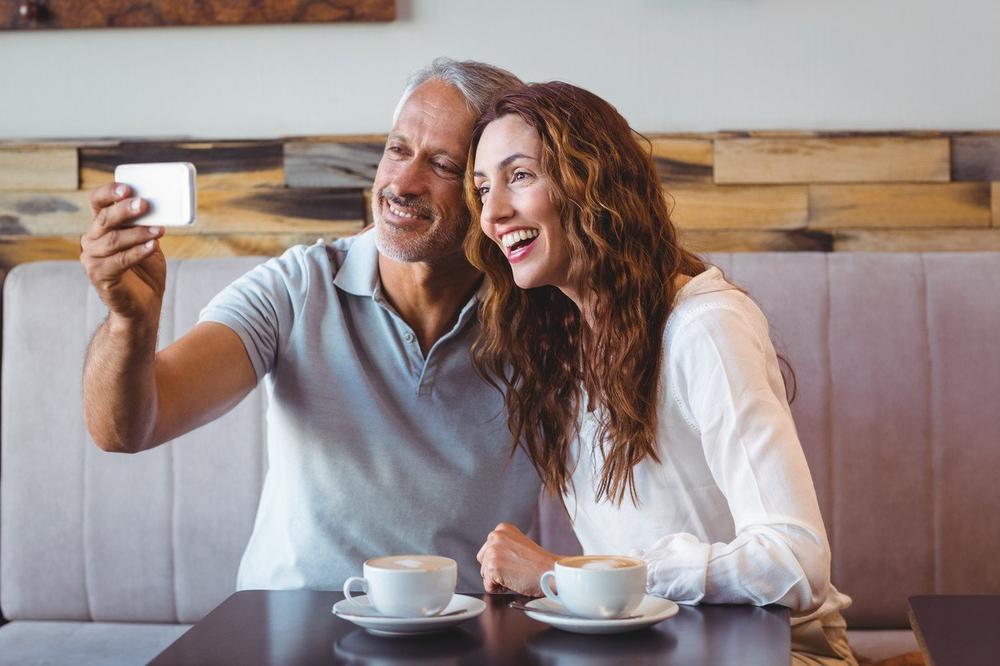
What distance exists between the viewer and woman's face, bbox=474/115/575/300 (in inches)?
55.8

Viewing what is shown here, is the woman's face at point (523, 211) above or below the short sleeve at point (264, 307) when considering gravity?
above

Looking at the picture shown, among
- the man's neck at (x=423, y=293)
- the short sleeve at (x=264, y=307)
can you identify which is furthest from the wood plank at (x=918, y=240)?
the short sleeve at (x=264, y=307)

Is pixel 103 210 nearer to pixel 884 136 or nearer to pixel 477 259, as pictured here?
pixel 477 259

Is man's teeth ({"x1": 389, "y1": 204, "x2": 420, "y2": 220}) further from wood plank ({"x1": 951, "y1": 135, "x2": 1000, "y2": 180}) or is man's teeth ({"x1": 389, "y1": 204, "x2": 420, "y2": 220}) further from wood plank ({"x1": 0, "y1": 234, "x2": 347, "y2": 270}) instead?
wood plank ({"x1": 951, "y1": 135, "x2": 1000, "y2": 180})

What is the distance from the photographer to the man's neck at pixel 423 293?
1644 mm

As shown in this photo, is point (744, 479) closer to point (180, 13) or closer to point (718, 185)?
point (718, 185)

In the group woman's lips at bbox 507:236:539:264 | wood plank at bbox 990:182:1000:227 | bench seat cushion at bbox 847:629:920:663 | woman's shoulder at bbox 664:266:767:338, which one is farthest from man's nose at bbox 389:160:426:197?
wood plank at bbox 990:182:1000:227

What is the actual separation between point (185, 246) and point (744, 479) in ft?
4.34

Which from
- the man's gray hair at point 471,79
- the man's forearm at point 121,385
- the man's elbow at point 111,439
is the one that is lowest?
the man's elbow at point 111,439

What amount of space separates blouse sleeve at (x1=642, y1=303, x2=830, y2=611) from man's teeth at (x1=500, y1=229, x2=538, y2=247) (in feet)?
0.76

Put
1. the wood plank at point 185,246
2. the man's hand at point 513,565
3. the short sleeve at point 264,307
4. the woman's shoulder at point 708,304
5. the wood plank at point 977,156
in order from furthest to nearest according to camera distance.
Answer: the wood plank at point 185,246 → the wood plank at point 977,156 → the short sleeve at point 264,307 → the woman's shoulder at point 708,304 → the man's hand at point 513,565

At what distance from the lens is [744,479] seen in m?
1.18

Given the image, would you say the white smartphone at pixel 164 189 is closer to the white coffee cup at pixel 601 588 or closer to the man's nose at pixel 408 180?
the white coffee cup at pixel 601 588

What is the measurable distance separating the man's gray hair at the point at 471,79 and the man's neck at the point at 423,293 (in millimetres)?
222
